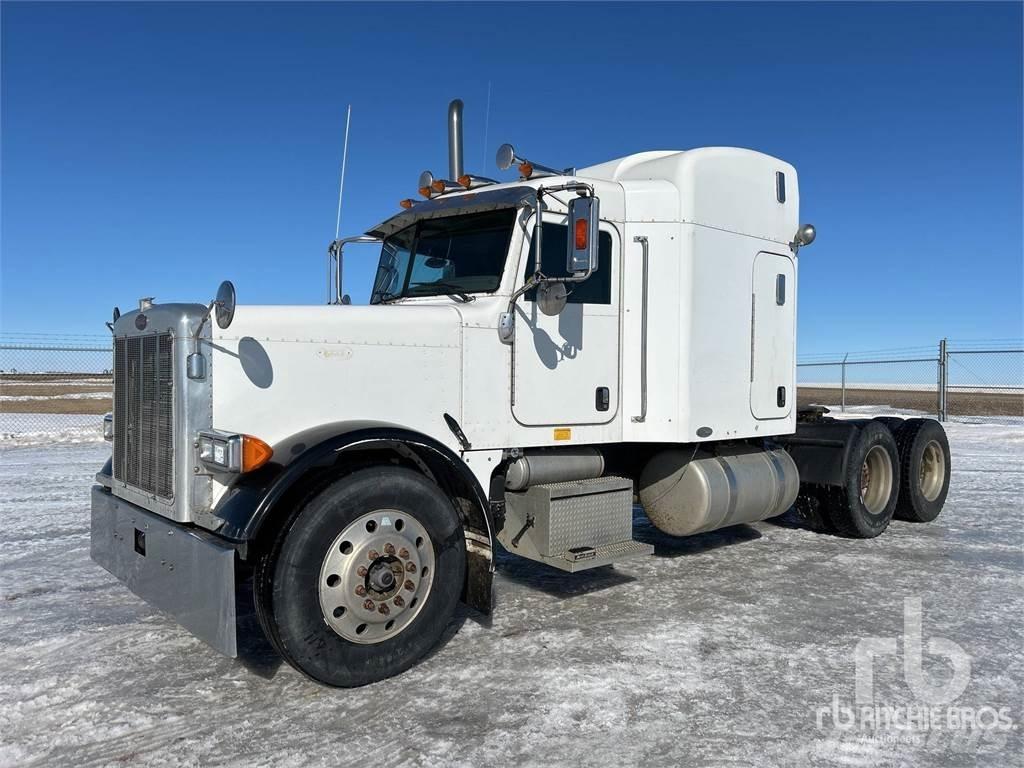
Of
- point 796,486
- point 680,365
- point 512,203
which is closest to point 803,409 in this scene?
point 796,486

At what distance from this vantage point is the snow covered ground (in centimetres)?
316

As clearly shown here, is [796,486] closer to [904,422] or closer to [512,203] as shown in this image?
[904,422]

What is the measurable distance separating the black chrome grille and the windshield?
1.77m

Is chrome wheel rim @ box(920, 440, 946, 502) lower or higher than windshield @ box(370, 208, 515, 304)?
lower

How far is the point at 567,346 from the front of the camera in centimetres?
495

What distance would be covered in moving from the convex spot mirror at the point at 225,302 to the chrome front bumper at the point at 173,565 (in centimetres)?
103

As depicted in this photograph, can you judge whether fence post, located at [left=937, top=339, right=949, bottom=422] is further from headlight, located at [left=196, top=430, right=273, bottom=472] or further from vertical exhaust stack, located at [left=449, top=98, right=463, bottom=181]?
headlight, located at [left=196, top=430, right=273, bottom=472]

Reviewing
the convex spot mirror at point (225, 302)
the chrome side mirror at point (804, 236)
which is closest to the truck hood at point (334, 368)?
the convex spot mirror at point (225, 302)

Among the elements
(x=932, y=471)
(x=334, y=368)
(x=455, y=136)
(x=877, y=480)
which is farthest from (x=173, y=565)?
(x=932, y=471)

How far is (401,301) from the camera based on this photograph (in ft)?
17.3

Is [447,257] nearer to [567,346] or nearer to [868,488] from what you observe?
[567,346]

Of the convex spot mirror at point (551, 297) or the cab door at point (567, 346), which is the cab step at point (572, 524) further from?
the convex spot mirror at point (551, 297)

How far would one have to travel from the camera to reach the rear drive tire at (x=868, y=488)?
707cm

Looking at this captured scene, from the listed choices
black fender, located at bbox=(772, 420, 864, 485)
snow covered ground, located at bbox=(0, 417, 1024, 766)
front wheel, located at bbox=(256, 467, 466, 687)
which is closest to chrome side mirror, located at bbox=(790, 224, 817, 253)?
black fender, located at bbox=(772, 420, 864, 485)
